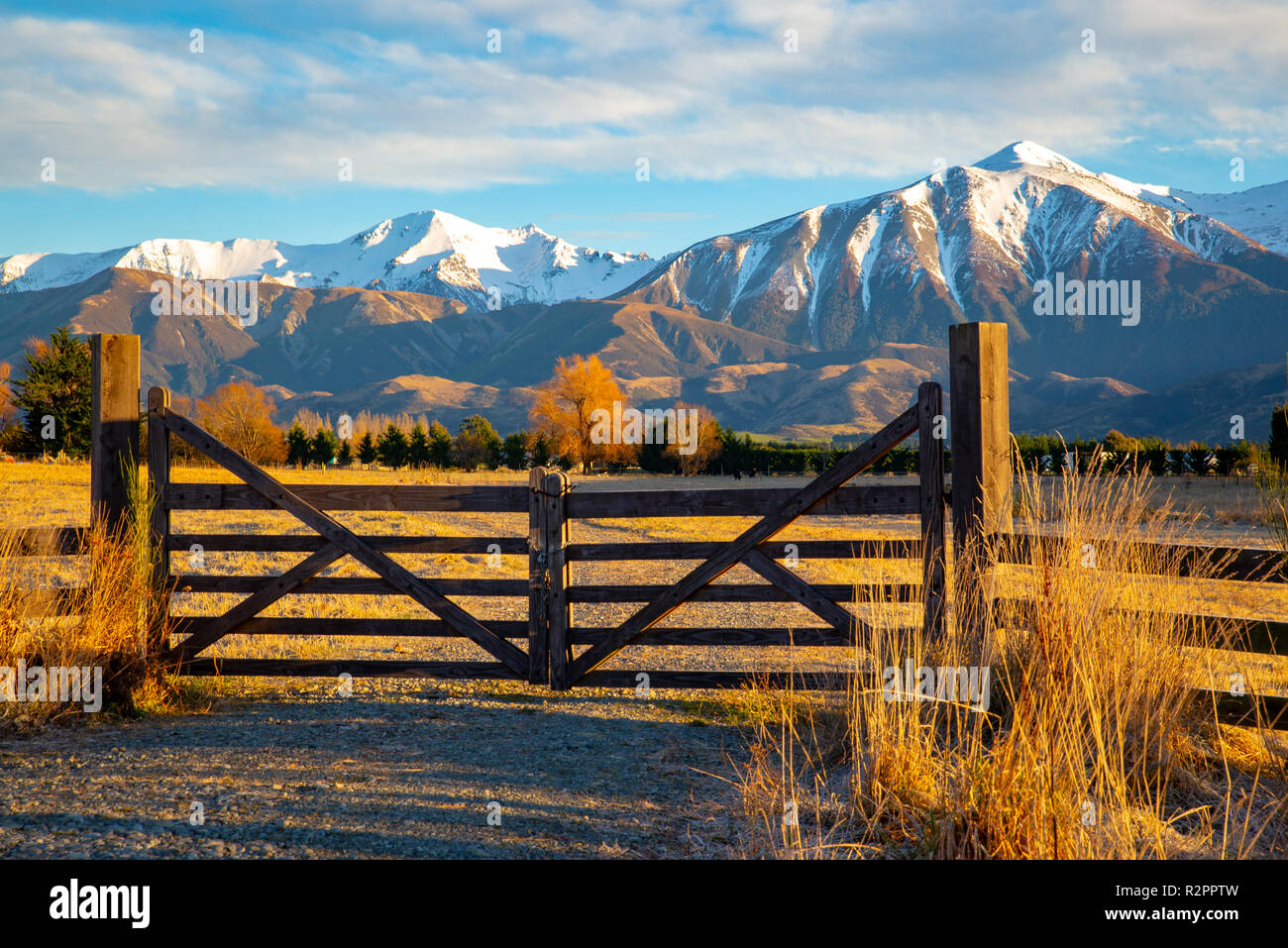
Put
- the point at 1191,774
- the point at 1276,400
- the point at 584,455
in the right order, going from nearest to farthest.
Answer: the point at 1191,774 < the point at 584,455 < the point at 1276,400

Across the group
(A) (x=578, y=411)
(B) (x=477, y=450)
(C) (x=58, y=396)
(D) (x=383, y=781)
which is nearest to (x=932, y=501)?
(D) (x=383, y=781)

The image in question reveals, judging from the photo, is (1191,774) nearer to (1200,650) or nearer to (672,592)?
(1200,650)

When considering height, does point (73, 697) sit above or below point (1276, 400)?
below

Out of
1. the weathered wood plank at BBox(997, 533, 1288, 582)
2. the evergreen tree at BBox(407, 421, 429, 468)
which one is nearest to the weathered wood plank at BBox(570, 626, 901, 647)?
the weathered wood plank at BBox(997, 533, 1288, 582)

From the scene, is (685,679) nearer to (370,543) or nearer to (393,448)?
(370,543)

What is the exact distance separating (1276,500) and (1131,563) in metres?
1.52

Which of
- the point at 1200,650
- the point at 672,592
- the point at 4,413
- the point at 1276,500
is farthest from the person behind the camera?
the point at 4,413

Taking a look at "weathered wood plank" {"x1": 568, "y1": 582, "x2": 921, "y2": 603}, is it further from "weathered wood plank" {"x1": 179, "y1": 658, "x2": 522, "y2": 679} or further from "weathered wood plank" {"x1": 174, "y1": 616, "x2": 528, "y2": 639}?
"weathered wood plank" {"x1": 179, "y1": 658, "x2": 522, "y2": 679}

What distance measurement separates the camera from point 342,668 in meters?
6.64

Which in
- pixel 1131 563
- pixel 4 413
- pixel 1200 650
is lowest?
pixel 1200 650

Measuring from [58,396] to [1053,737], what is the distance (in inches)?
1757

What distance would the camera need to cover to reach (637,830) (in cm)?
401

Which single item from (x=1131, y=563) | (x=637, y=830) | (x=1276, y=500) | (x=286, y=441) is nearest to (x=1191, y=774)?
(x=1131, y=563)
